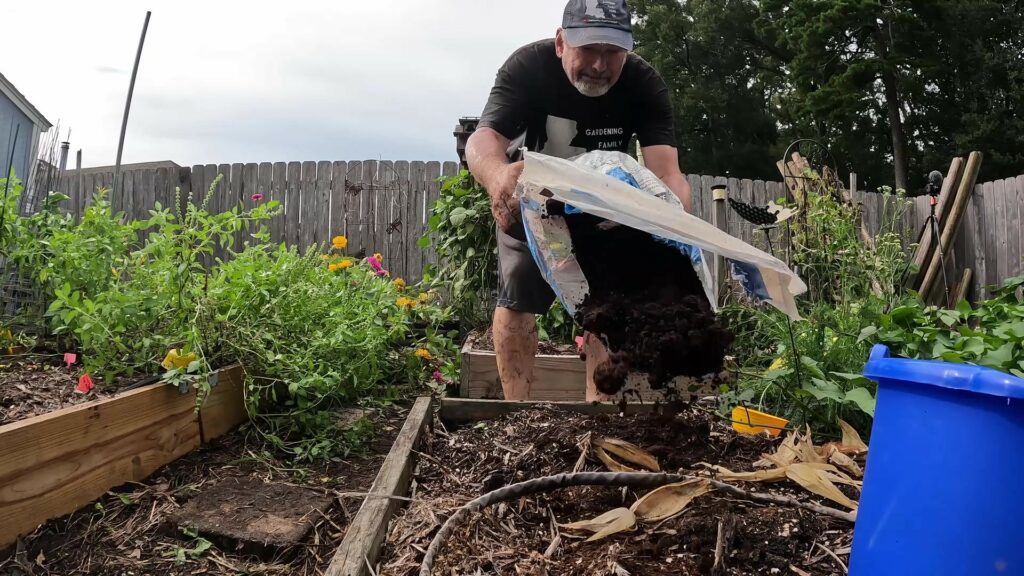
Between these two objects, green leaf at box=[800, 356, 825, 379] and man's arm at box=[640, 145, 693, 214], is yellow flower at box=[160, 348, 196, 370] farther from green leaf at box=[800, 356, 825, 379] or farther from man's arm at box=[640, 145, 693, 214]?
green leaf at box=[800, 356, 825, 379]

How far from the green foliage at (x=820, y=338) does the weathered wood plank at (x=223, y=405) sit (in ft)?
6.25

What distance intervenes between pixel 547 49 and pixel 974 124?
15.6 metres

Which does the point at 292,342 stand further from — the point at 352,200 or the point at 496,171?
the point at 352,200

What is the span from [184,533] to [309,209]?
5.23 meters

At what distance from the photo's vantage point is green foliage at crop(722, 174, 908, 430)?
2.24 metres

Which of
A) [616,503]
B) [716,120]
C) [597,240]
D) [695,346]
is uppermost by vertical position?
[716,120]

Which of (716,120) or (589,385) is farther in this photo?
(716,120)

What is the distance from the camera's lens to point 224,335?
2424 millimetres

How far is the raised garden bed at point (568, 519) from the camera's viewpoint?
1256 mm

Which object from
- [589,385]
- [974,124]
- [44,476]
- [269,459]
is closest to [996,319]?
[589,385]

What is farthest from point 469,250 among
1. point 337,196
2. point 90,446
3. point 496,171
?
point 90,446

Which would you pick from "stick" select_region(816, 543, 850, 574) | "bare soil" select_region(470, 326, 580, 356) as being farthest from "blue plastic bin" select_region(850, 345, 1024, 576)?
"bare soil" select_region(470, 326, 580, 356)

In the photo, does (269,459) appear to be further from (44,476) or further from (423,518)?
(423,518)

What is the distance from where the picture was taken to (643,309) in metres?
1.63
